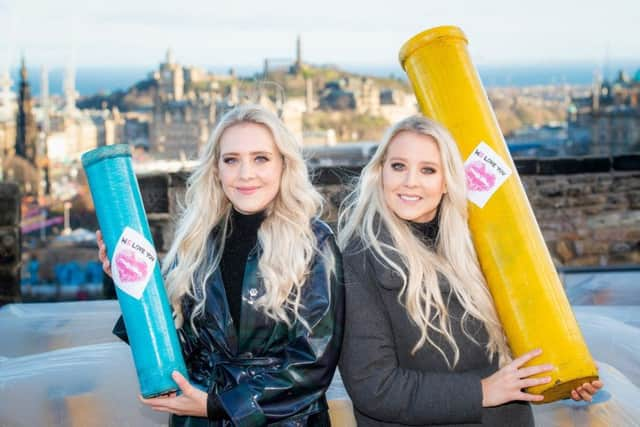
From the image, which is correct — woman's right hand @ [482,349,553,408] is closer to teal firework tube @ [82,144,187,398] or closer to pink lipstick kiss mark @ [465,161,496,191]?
pink lipstick kiss mark @ [465,161,496,191]

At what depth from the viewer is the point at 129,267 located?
5.48ft

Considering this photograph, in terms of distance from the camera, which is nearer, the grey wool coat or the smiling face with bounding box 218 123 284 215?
the grey wool coat

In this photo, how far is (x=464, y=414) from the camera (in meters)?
1.59

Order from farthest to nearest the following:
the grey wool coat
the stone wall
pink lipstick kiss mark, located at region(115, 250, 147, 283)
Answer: the stone wall
pink lipstick kiss mark, located at region(115, 250, 147, 283)
the grey wool coat

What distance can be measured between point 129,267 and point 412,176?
1.85 ft

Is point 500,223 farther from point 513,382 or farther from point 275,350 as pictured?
point 275,350

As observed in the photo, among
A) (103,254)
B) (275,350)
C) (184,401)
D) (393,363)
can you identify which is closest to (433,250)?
(393,363)

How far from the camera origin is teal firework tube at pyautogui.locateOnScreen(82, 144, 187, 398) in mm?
1660

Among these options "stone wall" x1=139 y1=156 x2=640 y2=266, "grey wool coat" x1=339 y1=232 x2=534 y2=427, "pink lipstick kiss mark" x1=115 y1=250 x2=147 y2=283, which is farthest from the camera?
"stone wall" x1=139 y1=156 x2=640 y2=266

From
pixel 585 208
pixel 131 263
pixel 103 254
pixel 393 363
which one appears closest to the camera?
pixel 393 363

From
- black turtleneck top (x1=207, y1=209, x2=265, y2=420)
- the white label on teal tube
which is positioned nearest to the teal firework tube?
the white label on teal tube

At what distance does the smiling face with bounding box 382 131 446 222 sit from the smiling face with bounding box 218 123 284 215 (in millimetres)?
218

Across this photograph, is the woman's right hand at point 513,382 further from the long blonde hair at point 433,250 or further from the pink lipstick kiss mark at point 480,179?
the pink lipstick kiss mark at point 480,179

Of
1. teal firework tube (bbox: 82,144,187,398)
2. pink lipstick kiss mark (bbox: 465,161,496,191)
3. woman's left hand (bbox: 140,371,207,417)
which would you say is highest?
pink lipstick kiss mark (bbox: 465,161,496,191)
